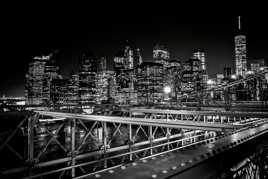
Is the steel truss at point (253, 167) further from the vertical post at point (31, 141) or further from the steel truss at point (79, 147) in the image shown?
the vertical post at point (31, 141)

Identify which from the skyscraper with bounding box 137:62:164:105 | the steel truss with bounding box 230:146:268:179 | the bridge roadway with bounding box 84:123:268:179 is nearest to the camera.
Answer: the bridge roadway with bounding box 84:123:268:179

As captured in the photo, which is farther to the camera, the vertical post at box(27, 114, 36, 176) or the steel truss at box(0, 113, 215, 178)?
the vertical post at box(27, 114, 36, 176)

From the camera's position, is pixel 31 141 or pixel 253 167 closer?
pixel 253 167

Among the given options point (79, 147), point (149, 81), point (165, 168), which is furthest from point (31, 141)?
point (149, 81)

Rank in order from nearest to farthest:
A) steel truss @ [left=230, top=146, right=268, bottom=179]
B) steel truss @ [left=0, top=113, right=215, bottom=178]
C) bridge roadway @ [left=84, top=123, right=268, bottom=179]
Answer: bridge roadway @ [left=84, top=123, right=268, bottom=179] → steel truss @ [left=230, top=146, right=268, bottom=179] → steel truss @ [left=0, top=113, right=215, bottom=178]

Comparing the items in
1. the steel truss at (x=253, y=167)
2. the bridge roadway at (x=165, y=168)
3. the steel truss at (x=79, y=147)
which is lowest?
the steel truss at (x=79, y=147)

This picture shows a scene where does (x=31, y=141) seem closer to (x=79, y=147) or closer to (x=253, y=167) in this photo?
(x=79, y=147)

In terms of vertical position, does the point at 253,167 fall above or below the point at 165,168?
below

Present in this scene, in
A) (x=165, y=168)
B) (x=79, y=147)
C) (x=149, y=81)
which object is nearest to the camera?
(x=165, y=168)

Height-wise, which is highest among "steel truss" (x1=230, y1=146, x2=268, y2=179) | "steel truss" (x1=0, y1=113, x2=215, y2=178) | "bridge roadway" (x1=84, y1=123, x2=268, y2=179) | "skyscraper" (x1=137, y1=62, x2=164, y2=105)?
"skyscraper" (x1=137, y1=62, x2=164, y2=105)

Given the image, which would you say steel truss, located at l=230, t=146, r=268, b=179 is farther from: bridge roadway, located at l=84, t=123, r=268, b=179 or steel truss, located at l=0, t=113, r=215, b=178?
steel truss, located at l=0, t=113, r=215, b=178

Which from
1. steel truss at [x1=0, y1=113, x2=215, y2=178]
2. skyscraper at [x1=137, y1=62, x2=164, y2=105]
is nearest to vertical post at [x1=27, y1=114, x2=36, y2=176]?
steel truss at [x1=0, y1=113, x2=215, y2=178]

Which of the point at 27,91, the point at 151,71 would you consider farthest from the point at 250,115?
the point at 27,91

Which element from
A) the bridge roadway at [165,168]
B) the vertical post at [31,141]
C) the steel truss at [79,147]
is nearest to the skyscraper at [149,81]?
the steel truss at [79,147]
